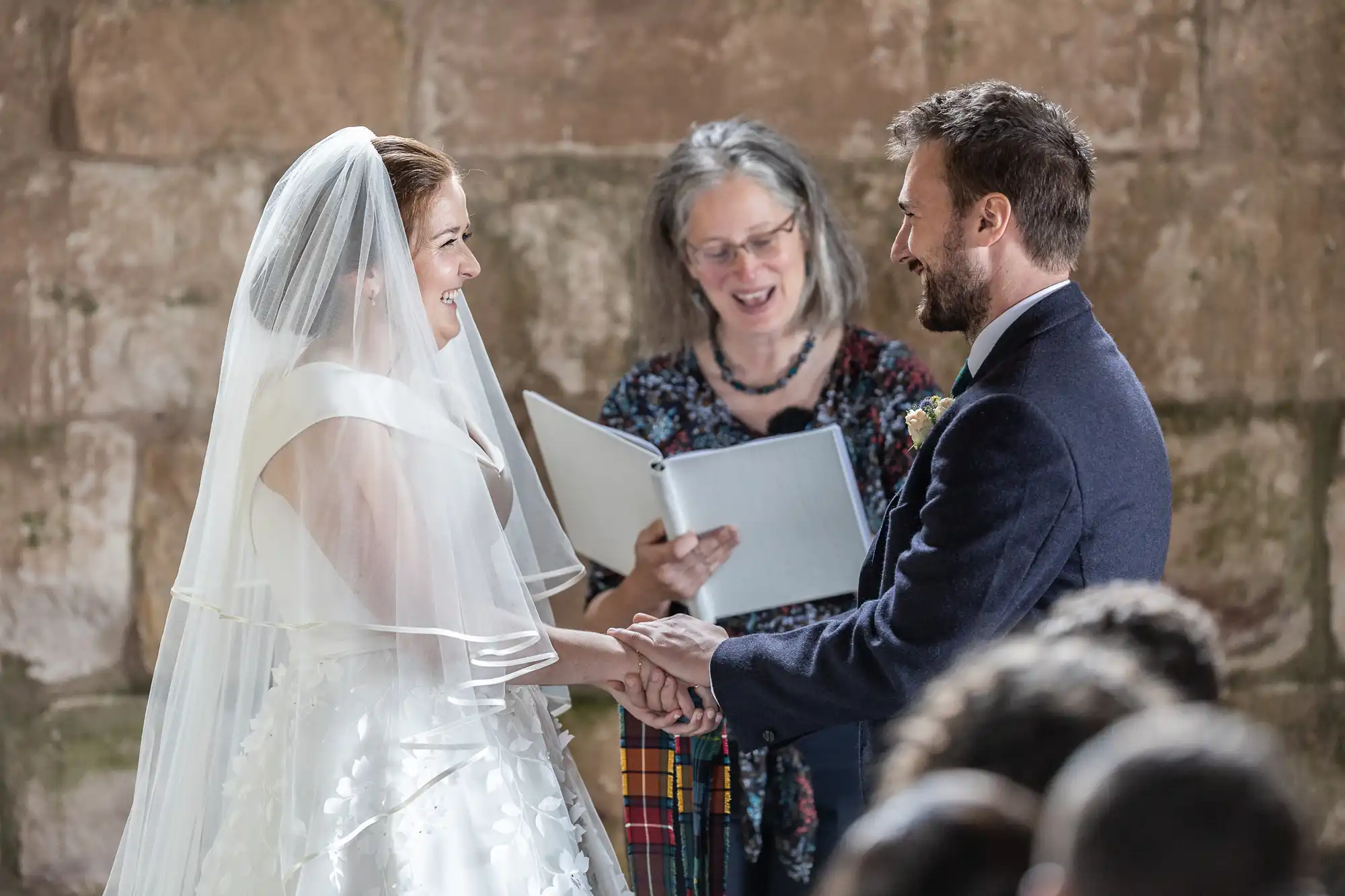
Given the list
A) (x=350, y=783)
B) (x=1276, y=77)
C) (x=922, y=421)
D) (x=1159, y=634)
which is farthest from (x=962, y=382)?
(x=1276, y=77)

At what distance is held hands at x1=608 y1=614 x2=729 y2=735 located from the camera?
2252 mm

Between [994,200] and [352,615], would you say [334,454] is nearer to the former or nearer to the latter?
[352,615]

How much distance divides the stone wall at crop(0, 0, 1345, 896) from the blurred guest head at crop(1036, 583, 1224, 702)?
8.53ft

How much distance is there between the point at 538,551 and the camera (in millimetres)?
2498

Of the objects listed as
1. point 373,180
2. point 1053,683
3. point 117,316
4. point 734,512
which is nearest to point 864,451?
point 734,512

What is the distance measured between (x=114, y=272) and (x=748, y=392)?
157 centimetres

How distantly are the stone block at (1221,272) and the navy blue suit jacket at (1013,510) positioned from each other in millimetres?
1522

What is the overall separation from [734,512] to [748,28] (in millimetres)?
1309

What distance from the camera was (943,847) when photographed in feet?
1.93

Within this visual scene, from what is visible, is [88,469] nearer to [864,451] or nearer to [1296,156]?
[864,451]

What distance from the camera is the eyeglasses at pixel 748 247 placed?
2.78 meters

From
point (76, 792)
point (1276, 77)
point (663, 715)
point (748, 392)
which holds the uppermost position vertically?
point (1276, 77)

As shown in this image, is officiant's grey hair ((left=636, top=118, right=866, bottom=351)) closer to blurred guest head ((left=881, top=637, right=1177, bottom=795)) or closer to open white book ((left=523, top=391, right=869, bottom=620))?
open white book ((left=523, top=391, right=869, bottom=620))

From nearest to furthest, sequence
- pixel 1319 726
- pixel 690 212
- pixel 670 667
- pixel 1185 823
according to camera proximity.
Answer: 1. pixel 1185 823
2. pixel 670 667
3. pixel 690 212
4. pixel 1319 726
